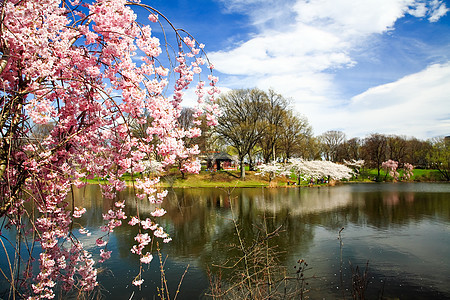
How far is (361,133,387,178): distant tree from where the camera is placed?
4391 cm

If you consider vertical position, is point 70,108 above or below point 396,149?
below

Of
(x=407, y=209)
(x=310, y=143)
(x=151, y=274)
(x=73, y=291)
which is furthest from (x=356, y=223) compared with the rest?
(x=310, y=143)

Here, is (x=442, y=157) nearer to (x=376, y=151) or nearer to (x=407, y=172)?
(x=407, y=172)

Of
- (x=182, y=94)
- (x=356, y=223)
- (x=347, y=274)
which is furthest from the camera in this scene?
(x=356, y=223)

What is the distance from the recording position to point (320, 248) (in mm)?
8492

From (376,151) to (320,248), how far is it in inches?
1641

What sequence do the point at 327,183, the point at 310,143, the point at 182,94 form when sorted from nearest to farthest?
the point at 182,94 → the point at 327,183 → the point at 310,143

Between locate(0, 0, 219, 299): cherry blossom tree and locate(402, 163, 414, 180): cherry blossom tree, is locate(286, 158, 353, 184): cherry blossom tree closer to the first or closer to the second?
locate(402, 163, 414, 180): cherry blossom tree

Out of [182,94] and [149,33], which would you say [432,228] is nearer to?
[182,94]

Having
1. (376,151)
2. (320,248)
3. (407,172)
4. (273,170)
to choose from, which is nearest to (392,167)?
(407,172)

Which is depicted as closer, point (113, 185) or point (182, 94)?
point (113, 185)

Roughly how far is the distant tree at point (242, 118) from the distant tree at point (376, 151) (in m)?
22.9

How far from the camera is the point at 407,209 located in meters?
14.9

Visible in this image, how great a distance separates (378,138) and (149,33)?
50.9 meters
